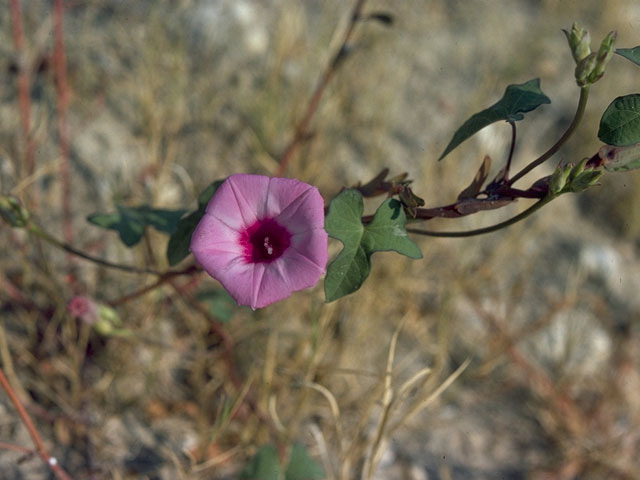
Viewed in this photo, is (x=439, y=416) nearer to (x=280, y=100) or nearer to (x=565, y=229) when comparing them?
(x=565, y=229)

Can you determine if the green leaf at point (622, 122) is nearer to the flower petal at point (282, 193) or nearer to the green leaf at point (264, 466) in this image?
the flower petal at point (282, 193)

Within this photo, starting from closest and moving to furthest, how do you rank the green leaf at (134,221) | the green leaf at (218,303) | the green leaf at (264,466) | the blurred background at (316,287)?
the green leaf at (134,221)
the green leaf at (264,466)
the green leaf at (218,303)
the blurred background at (316,287)

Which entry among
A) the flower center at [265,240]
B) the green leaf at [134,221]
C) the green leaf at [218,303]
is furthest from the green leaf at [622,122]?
the green leaf at [218,303]

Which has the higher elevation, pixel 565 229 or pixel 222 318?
pixel 565 229

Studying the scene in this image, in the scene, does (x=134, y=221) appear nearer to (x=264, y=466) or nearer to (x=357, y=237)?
(x=357, y=237)

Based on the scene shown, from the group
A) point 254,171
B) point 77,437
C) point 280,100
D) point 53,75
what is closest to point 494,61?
point 280,100

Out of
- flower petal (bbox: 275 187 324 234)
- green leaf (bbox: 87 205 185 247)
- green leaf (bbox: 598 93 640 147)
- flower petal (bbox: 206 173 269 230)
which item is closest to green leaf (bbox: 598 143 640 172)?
green leaf (bbox: 598 93 640 147)

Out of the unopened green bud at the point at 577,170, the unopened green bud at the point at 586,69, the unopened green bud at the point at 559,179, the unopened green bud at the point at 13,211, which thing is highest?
the unopened green bud at the point at 13,211
